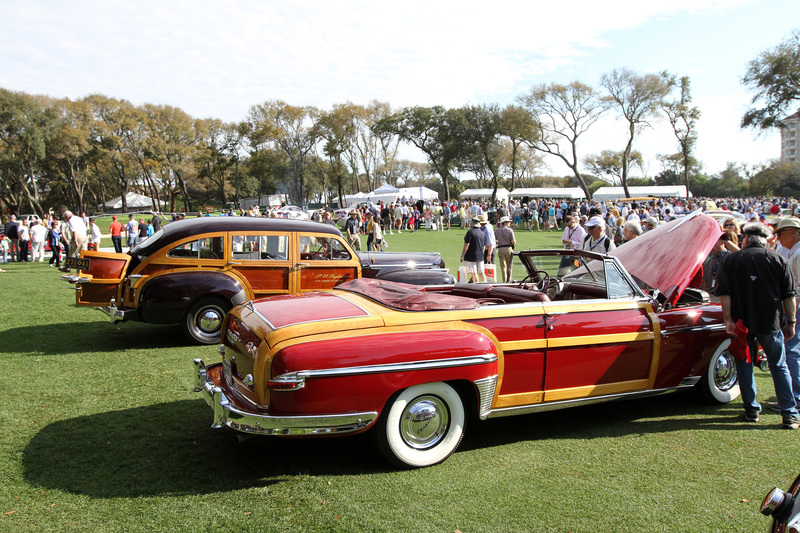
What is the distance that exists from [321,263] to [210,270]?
1652 millimetres

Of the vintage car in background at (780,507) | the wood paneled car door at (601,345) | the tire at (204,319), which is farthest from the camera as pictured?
the tire at (204,319)

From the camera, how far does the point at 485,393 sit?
3895 mm

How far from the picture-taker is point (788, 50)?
120ft

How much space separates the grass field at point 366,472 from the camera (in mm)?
3180

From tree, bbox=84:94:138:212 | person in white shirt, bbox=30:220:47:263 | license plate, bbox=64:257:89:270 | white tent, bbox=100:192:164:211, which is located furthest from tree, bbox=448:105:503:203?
white tent, bbox=100:192:164:211

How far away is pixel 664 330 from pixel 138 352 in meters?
6.42

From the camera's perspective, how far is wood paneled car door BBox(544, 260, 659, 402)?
425cm

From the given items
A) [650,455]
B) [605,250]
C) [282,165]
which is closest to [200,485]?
[650,455]

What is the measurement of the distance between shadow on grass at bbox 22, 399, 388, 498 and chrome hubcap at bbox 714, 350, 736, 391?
3480 mm

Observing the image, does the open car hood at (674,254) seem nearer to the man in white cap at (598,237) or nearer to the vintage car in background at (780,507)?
the man in white cap at (598,237)

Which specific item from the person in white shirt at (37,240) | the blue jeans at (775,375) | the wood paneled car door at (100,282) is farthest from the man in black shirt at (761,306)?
the person in white shirt at (37,240)

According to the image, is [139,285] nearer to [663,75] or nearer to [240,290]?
[240,290]

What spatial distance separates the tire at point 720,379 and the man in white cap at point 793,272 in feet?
1.16

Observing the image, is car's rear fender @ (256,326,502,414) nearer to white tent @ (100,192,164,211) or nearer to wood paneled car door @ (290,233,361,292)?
wood paneled car door @ (290,233,361,292)
